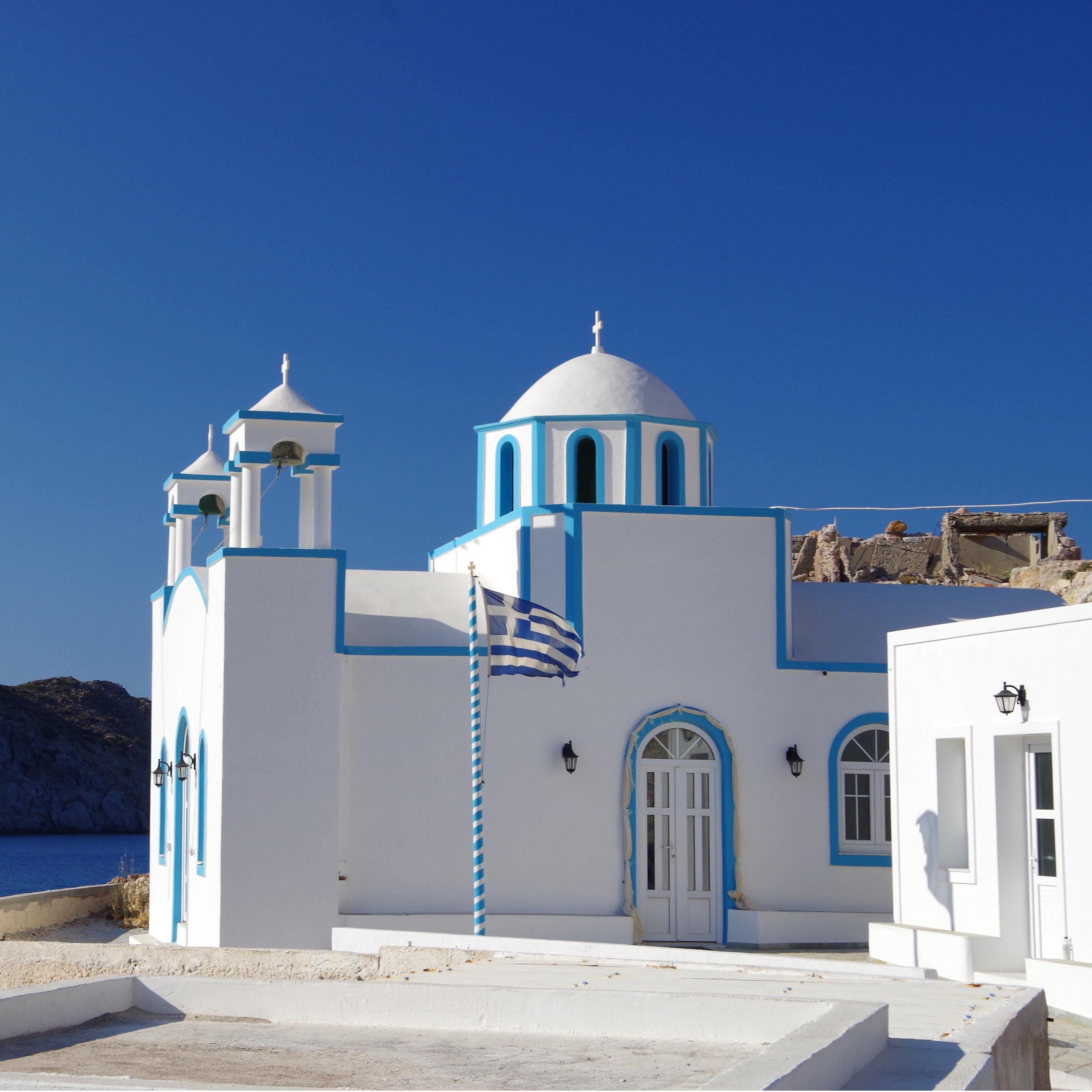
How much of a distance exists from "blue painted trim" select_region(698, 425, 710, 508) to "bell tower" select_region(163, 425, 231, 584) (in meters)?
6.45

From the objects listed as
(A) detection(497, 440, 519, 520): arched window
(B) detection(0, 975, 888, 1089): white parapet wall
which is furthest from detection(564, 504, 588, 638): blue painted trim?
(B) detection(0, 975, 888, 1089): white parapet wall

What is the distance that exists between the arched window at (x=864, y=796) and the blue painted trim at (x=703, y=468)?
148 inches

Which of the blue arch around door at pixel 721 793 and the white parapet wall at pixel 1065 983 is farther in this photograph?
the blue arch around door at pixel 721 793

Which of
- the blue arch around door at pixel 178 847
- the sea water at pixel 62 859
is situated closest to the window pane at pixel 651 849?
the blue arch around door at pixel 178 847

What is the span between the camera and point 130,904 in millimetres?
20547

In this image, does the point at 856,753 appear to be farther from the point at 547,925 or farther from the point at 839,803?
the point at 547,925

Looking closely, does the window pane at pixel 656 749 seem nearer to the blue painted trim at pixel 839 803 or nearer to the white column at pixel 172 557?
the blue painted trim at pixel 839 803

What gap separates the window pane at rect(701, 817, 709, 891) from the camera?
15719 mm

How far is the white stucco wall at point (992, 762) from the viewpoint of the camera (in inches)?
446

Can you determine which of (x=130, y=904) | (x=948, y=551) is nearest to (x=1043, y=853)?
(x=130, y=904)

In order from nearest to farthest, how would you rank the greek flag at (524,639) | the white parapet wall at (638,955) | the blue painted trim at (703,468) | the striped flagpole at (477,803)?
the white parapet wall at (638,955) < the striped flagpole at (477,803) < the greek flag at (524,639) < the blue painted trim at (703,468)

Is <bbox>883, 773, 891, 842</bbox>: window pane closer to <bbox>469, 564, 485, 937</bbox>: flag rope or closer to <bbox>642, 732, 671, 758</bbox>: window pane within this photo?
<bbox>642, 732, 671, 758</bbox>: window pane

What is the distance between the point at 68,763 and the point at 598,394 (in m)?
91.1

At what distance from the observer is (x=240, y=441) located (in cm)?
1548
